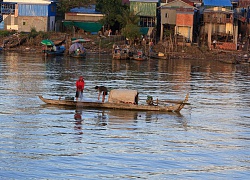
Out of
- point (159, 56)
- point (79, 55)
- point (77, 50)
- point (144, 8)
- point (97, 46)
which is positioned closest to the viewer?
point (79, 55)

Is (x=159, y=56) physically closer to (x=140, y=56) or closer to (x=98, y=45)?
(x=140, y=56)

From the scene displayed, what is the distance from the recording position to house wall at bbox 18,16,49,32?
208ft

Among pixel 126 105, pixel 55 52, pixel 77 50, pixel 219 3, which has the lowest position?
pixel 126 105

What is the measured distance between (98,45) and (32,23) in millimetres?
7063

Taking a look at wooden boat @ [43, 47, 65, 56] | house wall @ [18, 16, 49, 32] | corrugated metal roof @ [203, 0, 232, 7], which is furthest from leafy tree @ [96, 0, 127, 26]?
corrugated metal roof @ [203, 0, 232, 7]

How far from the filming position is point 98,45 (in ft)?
199

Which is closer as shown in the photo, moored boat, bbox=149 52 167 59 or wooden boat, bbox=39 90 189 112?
wooden boat, bbox=39 90 189 112

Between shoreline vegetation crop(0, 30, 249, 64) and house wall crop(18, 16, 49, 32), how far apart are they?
5.31ft

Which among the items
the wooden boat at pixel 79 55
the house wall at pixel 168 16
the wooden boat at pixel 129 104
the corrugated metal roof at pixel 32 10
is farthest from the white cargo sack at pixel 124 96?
the corrugated metal roof at pixel 32 10

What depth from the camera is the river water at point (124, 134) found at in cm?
2000

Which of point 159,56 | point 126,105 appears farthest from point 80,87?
point 159,56

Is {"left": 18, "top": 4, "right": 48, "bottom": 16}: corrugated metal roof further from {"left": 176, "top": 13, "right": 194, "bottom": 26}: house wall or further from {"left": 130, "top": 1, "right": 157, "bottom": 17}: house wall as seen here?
{"left": 176, "top": 13, "right": 194, "bottom": 26}: house wall

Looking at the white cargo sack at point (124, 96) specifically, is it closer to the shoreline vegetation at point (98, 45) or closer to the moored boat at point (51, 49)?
the moored boat at point (51, 49)

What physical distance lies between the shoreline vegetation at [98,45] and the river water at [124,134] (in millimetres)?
17327
